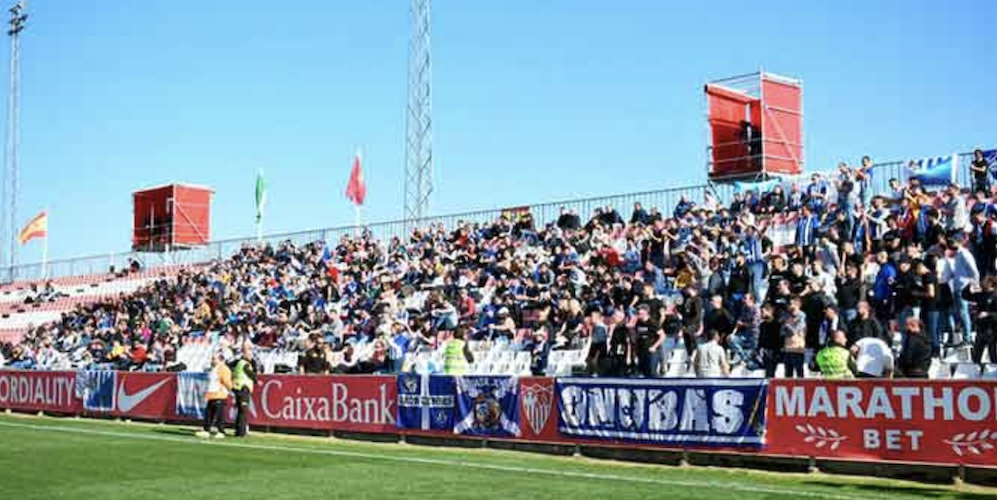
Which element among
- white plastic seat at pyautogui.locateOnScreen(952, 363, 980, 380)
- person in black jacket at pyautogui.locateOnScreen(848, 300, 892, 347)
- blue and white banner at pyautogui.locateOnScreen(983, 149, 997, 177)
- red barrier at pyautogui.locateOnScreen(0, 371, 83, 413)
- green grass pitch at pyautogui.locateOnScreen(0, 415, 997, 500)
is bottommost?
green grass pitch at pyautogui.locateOnScreen(0, 415, 997, 500)

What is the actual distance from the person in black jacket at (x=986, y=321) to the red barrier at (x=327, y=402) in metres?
10.5

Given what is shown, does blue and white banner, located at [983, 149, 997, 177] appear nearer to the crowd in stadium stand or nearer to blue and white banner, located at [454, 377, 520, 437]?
the crowd in stadium stand

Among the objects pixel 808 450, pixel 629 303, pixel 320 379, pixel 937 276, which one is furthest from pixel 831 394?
pixel 320 379

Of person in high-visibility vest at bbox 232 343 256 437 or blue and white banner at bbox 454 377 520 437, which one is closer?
blue and white banner at bbox 454 377 520 437

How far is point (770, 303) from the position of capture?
17.6 metres

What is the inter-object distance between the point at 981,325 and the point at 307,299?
71.9 feet

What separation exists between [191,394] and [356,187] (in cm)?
1889

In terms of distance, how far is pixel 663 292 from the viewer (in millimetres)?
22812

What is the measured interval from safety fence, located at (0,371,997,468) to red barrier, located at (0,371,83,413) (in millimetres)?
5852

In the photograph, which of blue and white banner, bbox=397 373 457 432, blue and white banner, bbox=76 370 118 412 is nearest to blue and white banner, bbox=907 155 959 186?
blue and white banner, bbox=397 373 457 432

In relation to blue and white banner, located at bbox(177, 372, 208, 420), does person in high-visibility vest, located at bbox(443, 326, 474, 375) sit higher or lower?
higher

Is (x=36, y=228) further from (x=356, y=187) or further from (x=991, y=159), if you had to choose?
(x=991, y=159)

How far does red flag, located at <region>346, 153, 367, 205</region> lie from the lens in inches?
1720

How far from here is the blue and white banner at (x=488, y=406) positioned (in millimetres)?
18812
